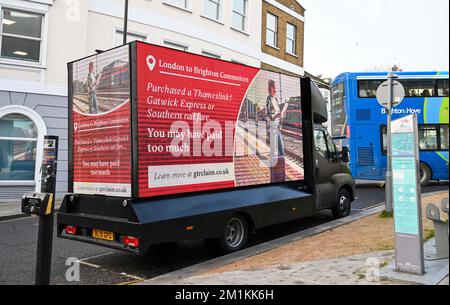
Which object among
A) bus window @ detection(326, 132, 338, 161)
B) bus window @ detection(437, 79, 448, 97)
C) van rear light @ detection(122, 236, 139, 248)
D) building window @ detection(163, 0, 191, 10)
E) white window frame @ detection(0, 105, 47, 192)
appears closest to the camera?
van rear light @ detection(122, 236, 139, 248)

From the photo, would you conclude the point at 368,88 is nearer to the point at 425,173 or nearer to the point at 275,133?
the point at 425,173

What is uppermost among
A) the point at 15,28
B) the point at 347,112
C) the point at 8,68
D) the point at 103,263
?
the point at 15,28

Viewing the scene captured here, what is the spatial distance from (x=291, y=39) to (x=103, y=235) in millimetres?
20849

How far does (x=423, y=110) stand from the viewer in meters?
15.8

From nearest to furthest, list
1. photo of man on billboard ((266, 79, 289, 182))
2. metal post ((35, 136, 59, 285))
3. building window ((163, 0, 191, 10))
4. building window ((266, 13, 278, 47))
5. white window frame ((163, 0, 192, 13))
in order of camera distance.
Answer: metal post ((35, 136, 59, 285)) → photo of man on billboard ((266, 79, 289, 182)) → white window frame ((163, 0, 192, 13)) → building window ((163, 0, 191, 10)) → building window ((266, 13, 278, 47))

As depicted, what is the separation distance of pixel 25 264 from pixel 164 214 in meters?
2.36

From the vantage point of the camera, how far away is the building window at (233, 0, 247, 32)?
806 inches

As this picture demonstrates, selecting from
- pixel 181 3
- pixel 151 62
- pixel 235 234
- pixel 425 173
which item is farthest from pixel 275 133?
pixel 181 3

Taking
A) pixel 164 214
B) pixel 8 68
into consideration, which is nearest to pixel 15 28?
pixel 8 68

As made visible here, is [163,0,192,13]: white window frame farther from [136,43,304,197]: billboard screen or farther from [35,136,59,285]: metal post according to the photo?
[35,136,59,285]: metal post

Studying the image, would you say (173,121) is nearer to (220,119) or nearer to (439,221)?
(220,119)

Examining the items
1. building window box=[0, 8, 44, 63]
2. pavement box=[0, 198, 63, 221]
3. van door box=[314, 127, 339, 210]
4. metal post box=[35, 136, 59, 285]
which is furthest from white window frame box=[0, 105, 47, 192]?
metal post box=[35, 136, 59, 285]

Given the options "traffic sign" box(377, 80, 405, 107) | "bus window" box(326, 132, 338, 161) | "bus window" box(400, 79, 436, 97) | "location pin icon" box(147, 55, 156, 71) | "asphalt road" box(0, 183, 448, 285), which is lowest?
"asphalt road" box(0, 183, 448, 285)

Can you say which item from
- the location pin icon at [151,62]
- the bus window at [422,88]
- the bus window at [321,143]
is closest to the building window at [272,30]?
the bus window at [422,88]
